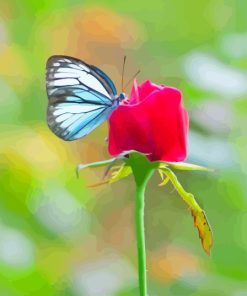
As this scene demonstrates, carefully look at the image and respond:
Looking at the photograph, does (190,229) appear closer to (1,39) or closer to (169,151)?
(1,39)

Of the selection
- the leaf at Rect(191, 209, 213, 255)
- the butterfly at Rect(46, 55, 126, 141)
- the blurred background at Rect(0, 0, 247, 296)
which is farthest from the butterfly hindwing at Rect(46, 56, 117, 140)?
the blurred background at Rect(0, 0, 247, 296)

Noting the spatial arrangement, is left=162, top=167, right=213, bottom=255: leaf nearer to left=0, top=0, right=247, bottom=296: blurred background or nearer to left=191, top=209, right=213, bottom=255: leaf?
left=191, top=209, right=213, bottom=255: leaf

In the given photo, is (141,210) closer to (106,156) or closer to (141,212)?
(141,212)

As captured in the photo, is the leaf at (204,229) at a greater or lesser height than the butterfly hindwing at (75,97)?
lesser

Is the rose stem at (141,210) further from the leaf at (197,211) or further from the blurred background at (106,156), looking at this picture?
the blurred background at (106,156)

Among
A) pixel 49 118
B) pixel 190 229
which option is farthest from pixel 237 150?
pixel 49 118

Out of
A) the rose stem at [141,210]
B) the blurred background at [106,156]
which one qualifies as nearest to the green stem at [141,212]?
the rose stem at [141,210]
